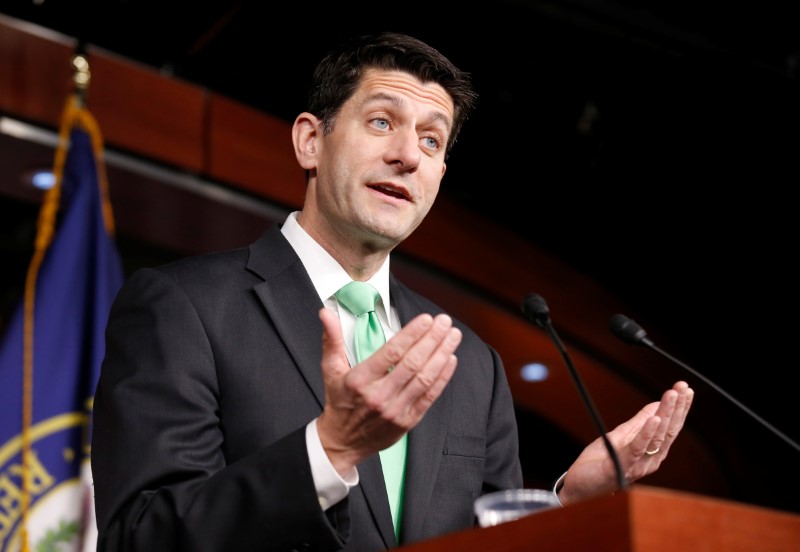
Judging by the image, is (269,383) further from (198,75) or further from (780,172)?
(780,172)

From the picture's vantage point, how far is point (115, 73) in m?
3.63

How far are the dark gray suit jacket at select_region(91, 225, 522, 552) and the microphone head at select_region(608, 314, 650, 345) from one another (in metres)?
0.33

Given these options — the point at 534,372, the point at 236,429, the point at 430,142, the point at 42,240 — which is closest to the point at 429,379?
the point at 236,429

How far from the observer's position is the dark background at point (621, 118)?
142 inches

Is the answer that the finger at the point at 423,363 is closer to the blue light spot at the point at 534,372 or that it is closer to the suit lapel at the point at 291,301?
the suit lapel at the point at 291,301

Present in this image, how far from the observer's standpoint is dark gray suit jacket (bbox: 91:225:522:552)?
1340 millimetres

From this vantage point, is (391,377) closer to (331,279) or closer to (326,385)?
(326,385)

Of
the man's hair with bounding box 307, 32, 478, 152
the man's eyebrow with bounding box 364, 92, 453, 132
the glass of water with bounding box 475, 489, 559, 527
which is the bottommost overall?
the glass of water with bounding box 475, 489, 559, 527

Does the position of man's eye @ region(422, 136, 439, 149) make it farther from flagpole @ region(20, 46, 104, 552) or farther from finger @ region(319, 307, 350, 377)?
flagpole @ region(20, 46, 104, 552)

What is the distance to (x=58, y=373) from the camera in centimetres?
272

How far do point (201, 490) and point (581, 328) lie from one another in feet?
12.2

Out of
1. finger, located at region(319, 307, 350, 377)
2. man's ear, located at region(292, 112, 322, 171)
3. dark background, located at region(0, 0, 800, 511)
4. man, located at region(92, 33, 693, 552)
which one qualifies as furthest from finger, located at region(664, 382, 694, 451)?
dark background, located at region(0, 0, 800, 511)

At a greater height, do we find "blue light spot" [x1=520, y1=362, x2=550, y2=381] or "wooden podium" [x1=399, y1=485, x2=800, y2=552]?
"wooden podium" [x1=399, y1=485, x2=800, y2=552]

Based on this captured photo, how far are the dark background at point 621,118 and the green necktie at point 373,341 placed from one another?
6.25 ft
